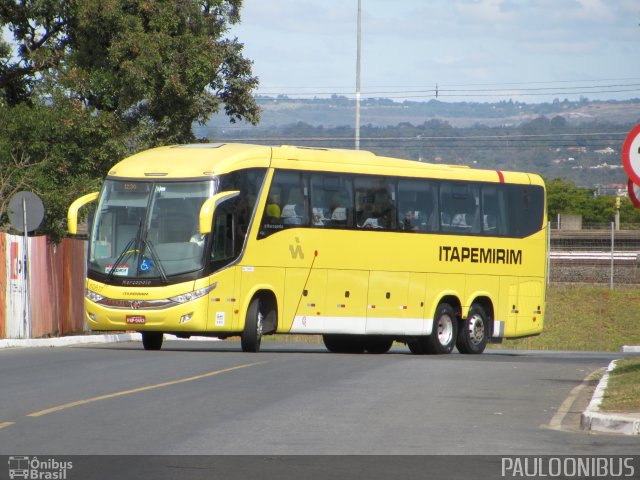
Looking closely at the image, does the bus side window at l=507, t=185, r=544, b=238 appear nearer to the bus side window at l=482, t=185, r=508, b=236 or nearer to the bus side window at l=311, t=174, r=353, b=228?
the bus side window at l=482, t=185, r=508, b=236

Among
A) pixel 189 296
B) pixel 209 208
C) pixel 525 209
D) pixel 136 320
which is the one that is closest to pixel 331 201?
pixel 209 208

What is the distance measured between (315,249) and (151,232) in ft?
11.3

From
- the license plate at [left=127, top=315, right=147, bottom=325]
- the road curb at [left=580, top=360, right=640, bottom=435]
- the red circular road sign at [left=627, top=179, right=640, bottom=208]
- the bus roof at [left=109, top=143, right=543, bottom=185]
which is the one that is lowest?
the license plate at [left=127, top=315, right=147, bottom=325]

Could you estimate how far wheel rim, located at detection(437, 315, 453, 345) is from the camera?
28.0 meters

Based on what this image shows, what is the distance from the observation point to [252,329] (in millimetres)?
24734

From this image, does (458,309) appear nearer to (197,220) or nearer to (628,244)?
(197,220)

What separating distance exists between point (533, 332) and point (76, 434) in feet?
65.5

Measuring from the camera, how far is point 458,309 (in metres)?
28.5

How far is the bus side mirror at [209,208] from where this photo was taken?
76.0 feet

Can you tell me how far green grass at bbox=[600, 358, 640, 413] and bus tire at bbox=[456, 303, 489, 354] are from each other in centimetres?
945

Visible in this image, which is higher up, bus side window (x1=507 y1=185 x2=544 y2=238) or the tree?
the tree

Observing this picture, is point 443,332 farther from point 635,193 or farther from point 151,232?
point 635,193

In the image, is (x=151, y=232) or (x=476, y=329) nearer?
(x=151, y=232)

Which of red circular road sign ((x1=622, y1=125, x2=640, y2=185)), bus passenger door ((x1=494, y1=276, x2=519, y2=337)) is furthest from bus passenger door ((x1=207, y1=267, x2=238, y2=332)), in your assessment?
red circular road sign ((x1=622, y1=125, x2=640, y2=185))
